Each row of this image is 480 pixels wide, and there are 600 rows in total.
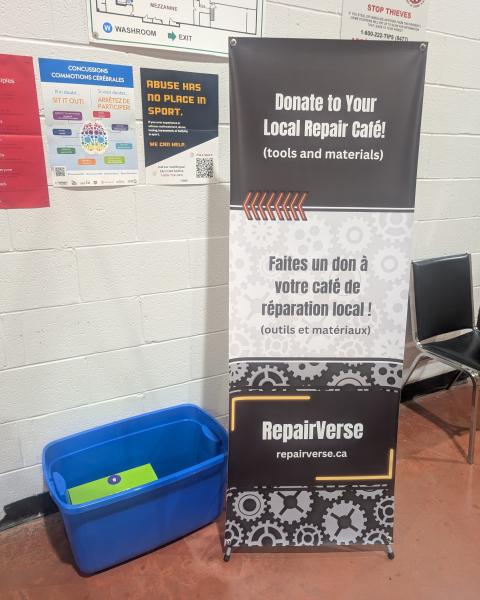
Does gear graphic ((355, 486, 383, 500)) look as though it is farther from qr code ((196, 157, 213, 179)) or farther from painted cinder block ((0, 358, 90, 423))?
qr code ((196, 157, 213, 179))

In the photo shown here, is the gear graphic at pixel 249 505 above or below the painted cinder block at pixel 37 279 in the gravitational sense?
below

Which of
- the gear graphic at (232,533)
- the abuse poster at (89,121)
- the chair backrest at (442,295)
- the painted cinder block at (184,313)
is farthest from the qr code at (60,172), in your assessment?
the chair backrest at (442,295)

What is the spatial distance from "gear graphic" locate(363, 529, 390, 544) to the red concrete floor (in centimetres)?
5

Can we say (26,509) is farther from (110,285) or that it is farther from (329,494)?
(329,494)

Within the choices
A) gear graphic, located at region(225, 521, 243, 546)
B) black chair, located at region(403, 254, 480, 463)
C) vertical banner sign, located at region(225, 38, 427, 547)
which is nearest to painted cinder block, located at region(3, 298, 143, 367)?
vertical banner sign, located at region(225, 38, 427, 547)

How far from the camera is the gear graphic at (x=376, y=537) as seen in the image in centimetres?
172

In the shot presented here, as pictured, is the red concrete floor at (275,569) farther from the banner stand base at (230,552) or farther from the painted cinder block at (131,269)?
the painted cinder block at (131,269)

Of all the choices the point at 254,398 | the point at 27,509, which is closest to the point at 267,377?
the point at 254,398

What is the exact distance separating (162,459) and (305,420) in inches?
28.3

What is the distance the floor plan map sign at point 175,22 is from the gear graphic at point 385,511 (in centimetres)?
171

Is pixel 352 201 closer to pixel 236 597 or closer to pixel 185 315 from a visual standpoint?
pixel 185 315

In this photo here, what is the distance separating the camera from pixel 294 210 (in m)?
1.48

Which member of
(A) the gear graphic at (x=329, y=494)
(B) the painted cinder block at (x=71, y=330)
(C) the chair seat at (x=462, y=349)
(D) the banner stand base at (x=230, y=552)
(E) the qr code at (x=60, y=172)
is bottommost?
(D) the banner stand base at (x=230, y=552)

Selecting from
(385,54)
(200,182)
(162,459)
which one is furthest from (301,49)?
(162,459)
